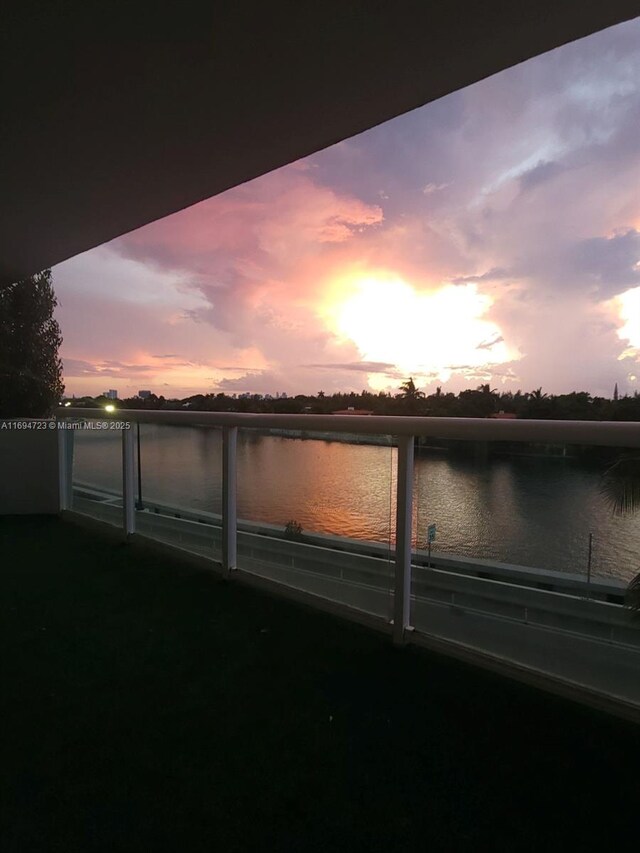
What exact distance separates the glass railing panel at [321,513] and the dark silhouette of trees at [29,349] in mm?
4284

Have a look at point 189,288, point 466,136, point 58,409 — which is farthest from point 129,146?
point 189,288

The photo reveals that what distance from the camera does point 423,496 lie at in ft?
8.15

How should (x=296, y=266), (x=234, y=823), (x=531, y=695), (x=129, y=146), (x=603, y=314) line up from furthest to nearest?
(x=296, y=266), (x=603, y=314), (x=129, y=146), (x=531, y=695), (x=234, y=823)

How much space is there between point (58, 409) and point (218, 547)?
2.66 metres

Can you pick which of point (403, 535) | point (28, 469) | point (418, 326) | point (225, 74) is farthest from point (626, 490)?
point (28, 469)

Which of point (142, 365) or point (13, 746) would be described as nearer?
point (13, 746)

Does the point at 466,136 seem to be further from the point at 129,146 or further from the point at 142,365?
the point at 142,365

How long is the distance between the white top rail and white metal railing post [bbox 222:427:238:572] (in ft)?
0.42

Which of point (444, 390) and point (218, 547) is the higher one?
point (444, 390)

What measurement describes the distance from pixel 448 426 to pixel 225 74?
1970 millimetres

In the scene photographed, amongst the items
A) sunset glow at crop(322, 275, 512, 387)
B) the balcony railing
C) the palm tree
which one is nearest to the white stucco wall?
the balcony railing

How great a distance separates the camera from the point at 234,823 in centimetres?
136

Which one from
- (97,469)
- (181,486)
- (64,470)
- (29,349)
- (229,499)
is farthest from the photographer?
(29,349)

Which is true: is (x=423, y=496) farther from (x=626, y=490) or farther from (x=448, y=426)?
(x=626, y=490)
